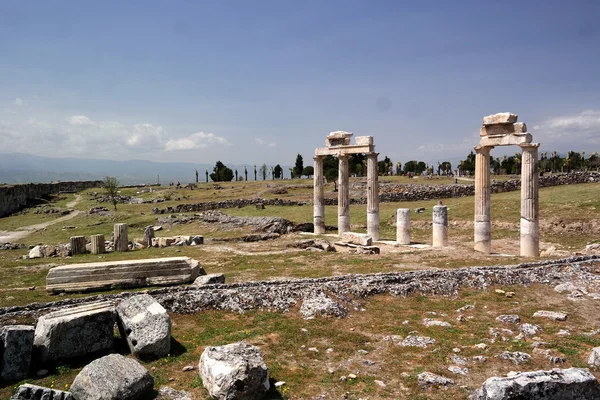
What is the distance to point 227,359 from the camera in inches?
324

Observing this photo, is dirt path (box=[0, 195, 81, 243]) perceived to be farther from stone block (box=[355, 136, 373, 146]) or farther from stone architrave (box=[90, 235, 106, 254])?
stone block (box=[355, 136, 373, 146])

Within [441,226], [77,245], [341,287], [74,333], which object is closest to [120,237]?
[77,245]

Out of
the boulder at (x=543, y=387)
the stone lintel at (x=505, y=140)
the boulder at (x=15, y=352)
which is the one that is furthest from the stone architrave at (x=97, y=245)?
the boulder at (x=543, y=387)

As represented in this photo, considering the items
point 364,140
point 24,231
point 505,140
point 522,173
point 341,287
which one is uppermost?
point 364,140

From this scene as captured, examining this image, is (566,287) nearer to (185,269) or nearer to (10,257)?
(185,269)

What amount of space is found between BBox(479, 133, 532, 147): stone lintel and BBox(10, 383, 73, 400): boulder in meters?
20.5

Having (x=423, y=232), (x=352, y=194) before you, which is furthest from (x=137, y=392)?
(x=352, y=194)

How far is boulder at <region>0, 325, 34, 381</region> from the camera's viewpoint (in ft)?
29.2

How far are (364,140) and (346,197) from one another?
418 cm

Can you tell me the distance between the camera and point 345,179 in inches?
1211

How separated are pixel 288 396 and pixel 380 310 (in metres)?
5.80

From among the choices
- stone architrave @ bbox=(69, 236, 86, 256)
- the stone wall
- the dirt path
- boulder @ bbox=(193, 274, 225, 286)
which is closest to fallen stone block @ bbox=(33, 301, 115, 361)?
boulder @ bbox=(193, 274, 225, 286)

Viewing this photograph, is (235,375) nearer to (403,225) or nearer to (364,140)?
(403,225)

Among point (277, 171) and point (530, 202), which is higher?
point (277, 171)
